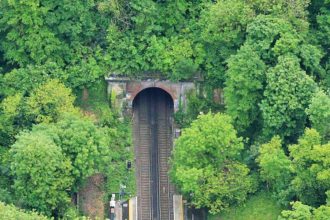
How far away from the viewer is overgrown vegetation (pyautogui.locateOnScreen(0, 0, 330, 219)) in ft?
287

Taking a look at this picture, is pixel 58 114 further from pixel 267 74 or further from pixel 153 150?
pixel 267 74

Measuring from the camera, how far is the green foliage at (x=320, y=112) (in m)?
87.3

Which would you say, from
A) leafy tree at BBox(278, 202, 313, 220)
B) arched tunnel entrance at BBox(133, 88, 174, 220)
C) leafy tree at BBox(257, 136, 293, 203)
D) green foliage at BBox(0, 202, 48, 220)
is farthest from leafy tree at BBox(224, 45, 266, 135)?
green foliage at BBox(0, 202, 48, 220)

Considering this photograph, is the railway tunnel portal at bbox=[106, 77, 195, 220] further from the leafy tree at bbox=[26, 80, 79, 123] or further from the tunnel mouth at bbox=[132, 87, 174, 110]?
the leafy tree at bbox=[26, 80, 79, 123]

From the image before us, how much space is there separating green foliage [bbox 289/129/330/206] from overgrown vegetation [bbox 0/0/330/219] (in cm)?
10

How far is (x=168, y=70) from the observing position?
322 feet

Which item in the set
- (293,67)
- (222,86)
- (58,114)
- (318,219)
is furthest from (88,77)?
(318,219)

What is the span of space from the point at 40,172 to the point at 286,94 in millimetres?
21854

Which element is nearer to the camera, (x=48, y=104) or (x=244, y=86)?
(x=244, y=86)

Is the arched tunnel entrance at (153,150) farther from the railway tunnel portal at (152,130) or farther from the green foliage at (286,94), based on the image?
the green foliage at (286,94)

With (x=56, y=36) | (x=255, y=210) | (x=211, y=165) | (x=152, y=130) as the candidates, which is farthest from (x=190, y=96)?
(x=255, y=210)

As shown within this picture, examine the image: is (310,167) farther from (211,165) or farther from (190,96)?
(190,96)

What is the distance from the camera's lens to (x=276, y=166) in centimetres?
8775

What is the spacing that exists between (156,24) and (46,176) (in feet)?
66.6
